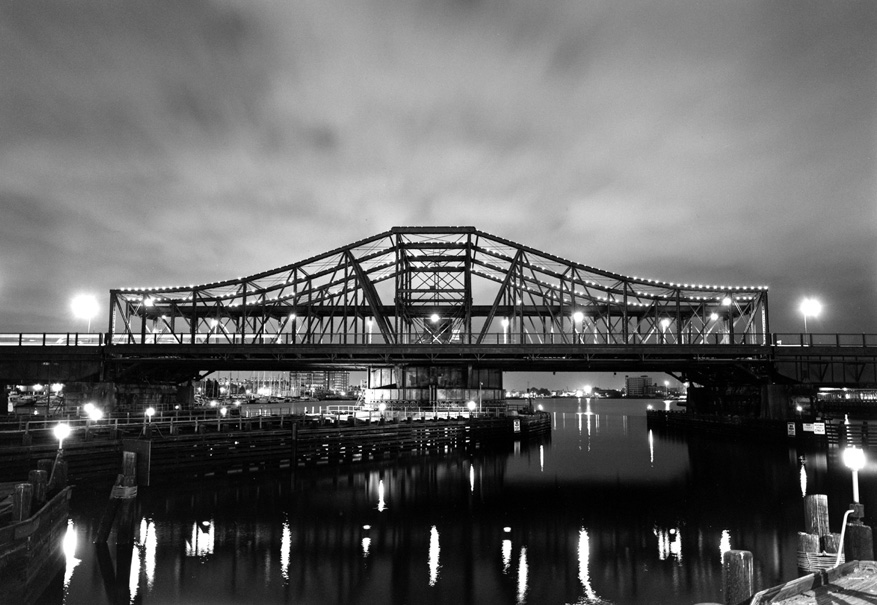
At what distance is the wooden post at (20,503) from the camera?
16.4 m

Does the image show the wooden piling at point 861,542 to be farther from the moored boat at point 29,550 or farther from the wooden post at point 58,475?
the wooden post at point 58,475

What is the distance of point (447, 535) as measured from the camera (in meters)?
25.8

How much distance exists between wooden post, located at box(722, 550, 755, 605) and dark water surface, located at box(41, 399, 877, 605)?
239 inches

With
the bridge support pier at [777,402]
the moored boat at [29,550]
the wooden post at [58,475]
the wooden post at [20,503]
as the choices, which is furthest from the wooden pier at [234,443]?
the bridge support pier at [777,402]

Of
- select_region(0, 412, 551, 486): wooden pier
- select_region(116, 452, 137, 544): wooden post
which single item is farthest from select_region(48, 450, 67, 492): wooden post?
select_region(116, 452, 137, 544): wooden post

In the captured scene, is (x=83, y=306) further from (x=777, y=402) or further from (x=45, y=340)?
(x=777, y=402)

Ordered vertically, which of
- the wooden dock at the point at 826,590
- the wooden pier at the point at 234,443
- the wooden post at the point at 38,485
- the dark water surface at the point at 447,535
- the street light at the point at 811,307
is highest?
the street light at the point at 811,307

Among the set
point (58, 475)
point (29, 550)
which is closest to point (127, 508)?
point (58, 475)

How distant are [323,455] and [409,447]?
930cm

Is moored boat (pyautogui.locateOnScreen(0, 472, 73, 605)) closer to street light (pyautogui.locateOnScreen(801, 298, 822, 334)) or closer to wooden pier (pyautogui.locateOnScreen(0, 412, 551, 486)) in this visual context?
wooden pier (pyautogui.locateOnScreen(0, 412, 551, 486))

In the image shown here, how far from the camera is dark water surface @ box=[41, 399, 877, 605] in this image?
18.5 meters

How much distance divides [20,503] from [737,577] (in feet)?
60.7

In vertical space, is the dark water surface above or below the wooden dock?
below

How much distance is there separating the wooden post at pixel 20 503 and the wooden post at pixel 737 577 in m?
18.2
